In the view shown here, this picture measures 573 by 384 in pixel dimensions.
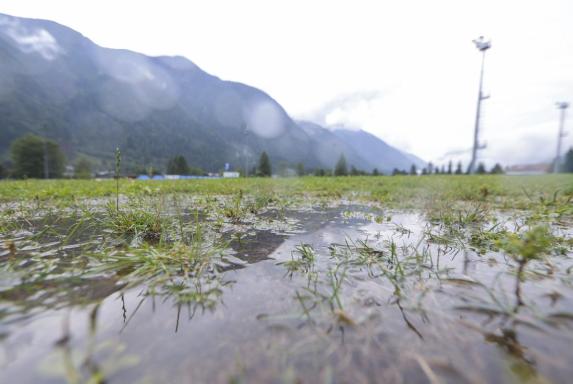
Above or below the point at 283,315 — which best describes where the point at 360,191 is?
above

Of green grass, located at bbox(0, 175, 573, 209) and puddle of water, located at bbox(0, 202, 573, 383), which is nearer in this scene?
puddle of water, located at bbox(0, 202, 573, 383)

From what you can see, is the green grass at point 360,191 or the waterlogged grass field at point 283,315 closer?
the waterlogged grass field at point 283,315

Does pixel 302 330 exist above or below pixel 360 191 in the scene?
below

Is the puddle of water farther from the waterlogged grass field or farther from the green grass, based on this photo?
the green grass

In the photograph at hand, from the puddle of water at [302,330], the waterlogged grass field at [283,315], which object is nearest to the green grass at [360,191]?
the waterlogged grass field at [283,315]

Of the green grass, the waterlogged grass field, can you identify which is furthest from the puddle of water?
the green grass

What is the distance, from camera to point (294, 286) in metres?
1.36

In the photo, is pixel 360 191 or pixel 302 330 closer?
pixel 302 330

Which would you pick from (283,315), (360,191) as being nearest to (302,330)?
(283,315)

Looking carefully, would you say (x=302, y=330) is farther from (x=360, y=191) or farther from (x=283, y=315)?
(x=360, y=191)

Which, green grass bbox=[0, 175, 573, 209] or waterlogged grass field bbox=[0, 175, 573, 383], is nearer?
waterlogged grass field bbox=[0, 175, 573, 383]

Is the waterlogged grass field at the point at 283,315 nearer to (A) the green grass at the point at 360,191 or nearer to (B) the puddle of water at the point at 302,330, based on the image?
(B) the puddle of water at the point at 302,330

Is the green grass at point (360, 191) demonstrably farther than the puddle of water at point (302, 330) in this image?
Yes

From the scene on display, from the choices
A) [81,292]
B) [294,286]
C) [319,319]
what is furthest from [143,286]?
[319,319]
